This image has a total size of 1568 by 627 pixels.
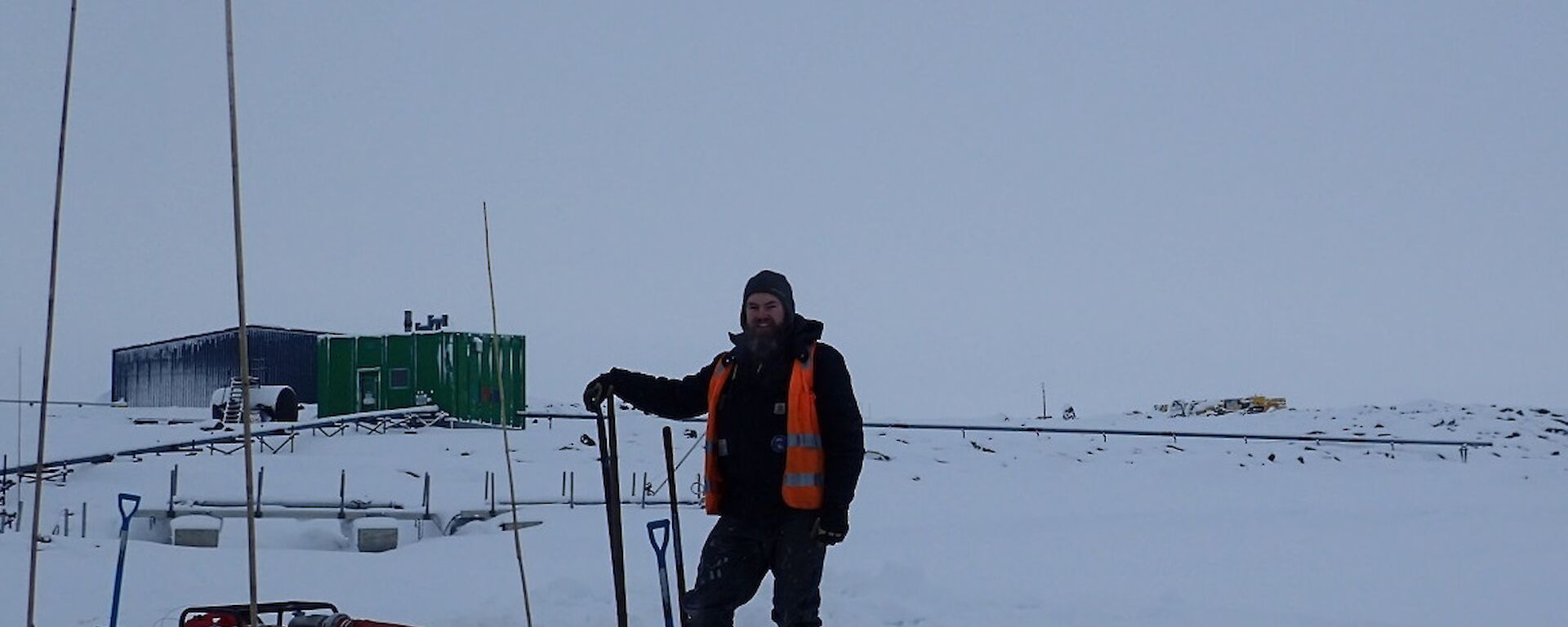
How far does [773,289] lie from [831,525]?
3.00 ft

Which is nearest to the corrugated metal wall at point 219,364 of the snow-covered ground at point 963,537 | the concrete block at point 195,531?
the snow-covered ground at point 963,537

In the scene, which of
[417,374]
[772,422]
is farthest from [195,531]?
[417,374]

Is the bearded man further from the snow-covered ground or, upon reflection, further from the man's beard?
the snow-covered ground

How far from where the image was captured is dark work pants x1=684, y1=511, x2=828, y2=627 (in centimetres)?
490

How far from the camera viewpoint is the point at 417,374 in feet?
96.0

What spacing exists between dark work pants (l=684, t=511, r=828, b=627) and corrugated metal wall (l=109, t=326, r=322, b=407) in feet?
117

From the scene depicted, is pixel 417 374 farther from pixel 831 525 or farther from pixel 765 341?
pixel 831 525

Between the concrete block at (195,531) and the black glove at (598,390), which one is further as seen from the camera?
the concrete block at (195,531)

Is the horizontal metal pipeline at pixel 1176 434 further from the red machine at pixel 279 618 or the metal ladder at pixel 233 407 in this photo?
the red machine at pixel 279 618

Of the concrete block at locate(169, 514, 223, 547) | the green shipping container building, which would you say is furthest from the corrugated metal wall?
the concrete block at locate(169, 514, 223, 547)

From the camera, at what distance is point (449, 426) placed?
2848 cm

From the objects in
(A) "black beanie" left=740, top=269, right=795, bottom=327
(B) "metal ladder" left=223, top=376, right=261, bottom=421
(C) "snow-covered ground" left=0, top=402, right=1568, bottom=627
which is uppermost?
(B) "metal ladder" left=223, top=376, right=261, bottom=421

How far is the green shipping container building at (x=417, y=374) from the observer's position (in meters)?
29.0

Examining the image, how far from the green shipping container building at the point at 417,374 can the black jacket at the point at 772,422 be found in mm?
23709
